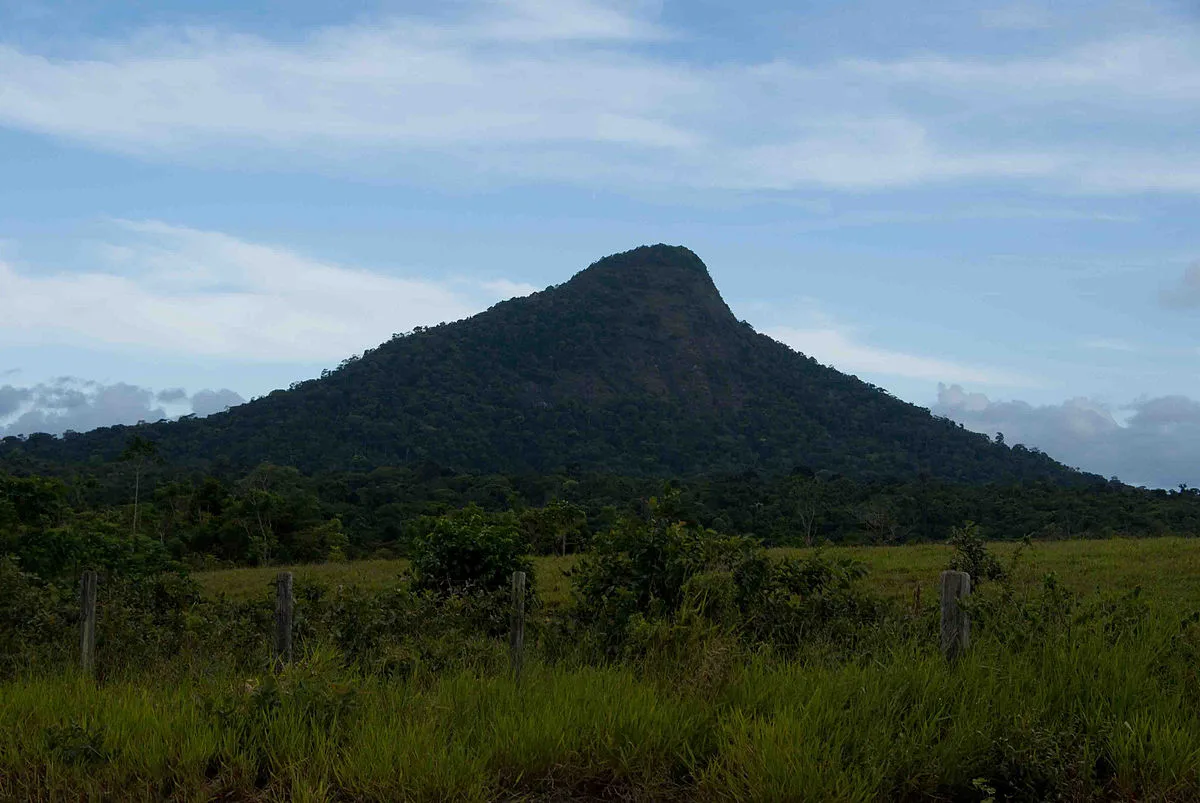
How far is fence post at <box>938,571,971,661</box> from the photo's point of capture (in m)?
6.45

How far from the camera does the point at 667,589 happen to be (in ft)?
27.7

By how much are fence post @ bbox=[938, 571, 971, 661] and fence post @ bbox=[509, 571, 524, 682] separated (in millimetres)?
2830

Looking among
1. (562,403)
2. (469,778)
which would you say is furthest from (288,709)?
(562,403)

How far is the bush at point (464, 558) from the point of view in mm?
13211

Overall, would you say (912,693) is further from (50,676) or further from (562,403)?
(562,403)

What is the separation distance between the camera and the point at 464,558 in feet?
43.6

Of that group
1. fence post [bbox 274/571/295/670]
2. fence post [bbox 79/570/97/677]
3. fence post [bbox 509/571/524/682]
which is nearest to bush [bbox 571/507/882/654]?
fence post [bbox 509/571/524/682]

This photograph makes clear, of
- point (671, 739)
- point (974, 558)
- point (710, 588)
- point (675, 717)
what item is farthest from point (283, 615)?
point (974, 558)

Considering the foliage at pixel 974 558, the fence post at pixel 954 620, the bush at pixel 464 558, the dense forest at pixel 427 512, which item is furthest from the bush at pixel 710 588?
the dense forest at pixel 427 512

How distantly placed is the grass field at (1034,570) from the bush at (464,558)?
1193mm

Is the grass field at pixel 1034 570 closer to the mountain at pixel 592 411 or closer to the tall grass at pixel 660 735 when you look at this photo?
the tall grass at pixel 660 735

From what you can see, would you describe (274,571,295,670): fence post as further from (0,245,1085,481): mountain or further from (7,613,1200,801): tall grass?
(0,245,1085,481): mountain

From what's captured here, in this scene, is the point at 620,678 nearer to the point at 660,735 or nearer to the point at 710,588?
the point at 660,735

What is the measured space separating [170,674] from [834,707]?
16.0 ft
